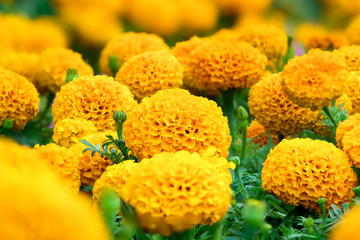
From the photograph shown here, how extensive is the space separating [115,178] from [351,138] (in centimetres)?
55

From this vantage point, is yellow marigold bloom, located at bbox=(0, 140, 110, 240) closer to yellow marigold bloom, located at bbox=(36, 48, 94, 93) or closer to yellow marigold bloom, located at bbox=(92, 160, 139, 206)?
yellow marigold bloom, located at bbox=(92, 160, 139, 206)

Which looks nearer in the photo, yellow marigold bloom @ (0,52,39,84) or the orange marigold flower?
the orange marigold flower

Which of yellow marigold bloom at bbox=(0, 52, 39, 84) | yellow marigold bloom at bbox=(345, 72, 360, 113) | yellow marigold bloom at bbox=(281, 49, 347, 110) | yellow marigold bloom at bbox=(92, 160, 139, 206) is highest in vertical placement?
yellow marigold bloom at bbox=(281, 49, 347, 110)

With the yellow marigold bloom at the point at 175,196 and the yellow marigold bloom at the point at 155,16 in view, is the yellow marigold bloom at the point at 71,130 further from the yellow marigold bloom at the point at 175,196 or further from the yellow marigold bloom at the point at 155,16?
the yellow marigold bloom at the point at 155,16

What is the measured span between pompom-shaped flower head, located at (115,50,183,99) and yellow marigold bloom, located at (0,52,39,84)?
0.41 meters

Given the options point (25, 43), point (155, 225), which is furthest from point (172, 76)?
point (25, 43)

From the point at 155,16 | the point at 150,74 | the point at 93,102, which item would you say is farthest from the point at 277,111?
the point at 155,16

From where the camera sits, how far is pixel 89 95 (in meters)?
1.41

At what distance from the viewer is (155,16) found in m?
3.23

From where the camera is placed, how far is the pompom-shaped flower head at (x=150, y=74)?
1553mm

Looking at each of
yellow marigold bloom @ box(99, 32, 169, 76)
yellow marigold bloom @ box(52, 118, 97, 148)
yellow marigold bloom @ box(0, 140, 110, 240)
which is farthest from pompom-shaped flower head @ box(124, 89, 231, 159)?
yellow marigold bloom @ box(99, 32, 169, 76)

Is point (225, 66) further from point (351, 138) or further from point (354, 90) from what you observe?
point (351, 138)

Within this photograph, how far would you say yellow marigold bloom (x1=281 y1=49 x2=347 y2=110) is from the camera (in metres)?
1.17

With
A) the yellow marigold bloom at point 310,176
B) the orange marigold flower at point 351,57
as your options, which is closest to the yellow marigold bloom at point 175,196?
the yellow marigold bloom at point 310,176
